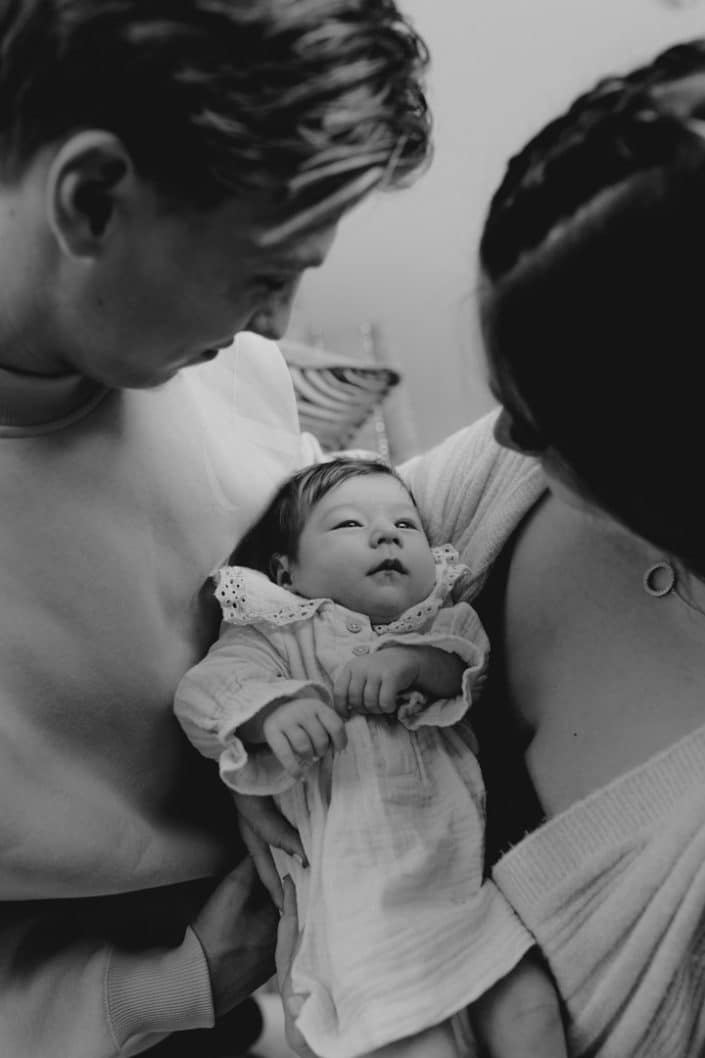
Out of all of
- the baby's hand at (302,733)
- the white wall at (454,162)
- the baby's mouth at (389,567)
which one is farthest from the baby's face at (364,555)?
the white wall at (454,162)

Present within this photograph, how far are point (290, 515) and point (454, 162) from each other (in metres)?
1.80

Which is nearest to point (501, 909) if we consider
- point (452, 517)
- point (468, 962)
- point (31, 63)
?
point (468, 962)

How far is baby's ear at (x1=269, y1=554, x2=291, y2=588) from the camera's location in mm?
885

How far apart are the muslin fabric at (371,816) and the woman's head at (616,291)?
22 cm

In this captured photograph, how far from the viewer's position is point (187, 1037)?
3.48 feet

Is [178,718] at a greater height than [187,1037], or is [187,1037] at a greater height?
[178,718]

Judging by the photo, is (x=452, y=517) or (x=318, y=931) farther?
(x=452, y=517)

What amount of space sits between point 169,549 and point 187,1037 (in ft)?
1.65

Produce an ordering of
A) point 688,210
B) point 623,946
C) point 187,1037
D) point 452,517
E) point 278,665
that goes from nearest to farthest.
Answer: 1. point 688,210
2. point 623,946
3. point 278,665
4. point 452,517
5. point 187,1037

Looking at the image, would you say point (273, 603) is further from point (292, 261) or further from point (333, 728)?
point (292, 261)

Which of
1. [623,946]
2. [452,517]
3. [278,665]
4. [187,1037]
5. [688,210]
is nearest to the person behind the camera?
[688,210]

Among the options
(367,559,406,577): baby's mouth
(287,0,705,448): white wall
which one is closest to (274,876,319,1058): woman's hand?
(367,559,406,577): baby's mouth

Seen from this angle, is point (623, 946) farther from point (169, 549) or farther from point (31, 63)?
point (31, 63)

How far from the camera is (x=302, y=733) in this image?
2.37 feet
